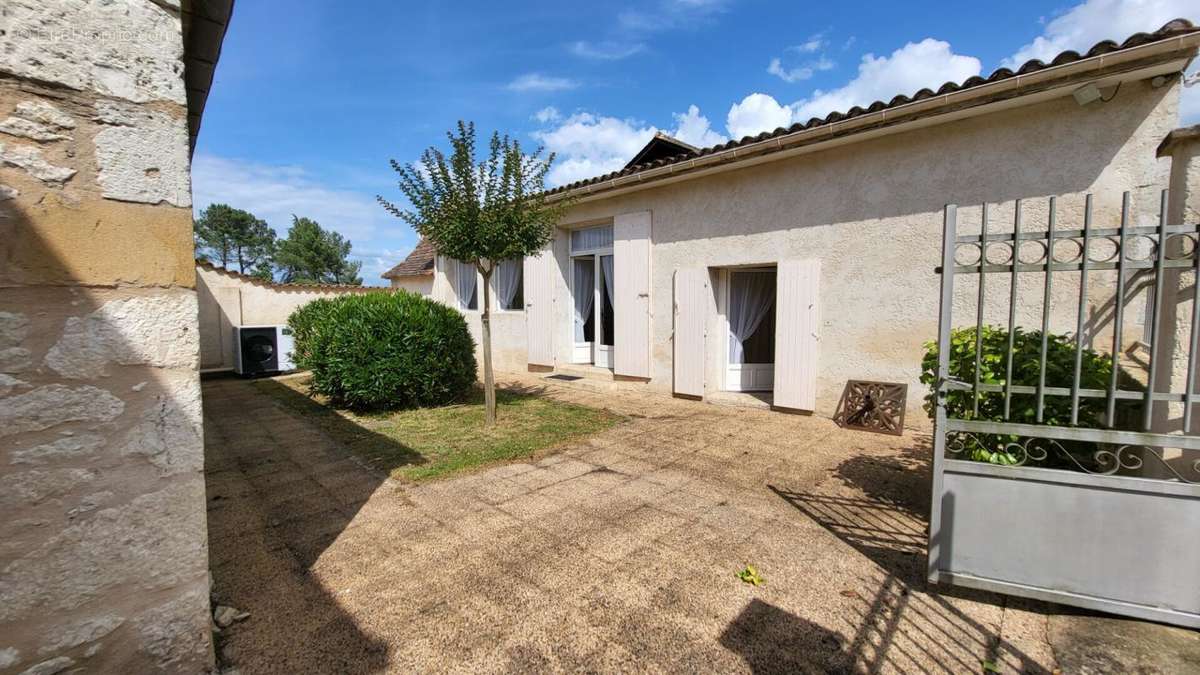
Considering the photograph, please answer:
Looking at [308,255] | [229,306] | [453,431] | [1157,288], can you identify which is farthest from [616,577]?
[308,255]

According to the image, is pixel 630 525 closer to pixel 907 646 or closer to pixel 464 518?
pixel 464 518

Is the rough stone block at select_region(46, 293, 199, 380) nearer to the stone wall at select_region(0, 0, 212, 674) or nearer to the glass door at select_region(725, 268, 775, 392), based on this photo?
the stone wall at select_region(0, 0, 212, 674)

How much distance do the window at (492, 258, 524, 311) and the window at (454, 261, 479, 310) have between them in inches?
33.1

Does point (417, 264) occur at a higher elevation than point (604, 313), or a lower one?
higher

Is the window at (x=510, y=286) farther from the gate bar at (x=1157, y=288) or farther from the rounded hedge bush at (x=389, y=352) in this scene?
the gate bar at (x=1157, y=288)

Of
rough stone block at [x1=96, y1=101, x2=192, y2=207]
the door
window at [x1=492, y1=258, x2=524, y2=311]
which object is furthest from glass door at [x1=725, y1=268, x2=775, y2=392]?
rough stone block at [x1=96, y1=101, x2=192, y2=207]

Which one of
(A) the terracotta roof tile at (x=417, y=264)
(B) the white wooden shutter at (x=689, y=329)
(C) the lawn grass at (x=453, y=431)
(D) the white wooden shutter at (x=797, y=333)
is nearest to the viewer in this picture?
(C) the lawn grass at (x=453, y=431)

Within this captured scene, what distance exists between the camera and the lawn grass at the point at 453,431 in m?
4.39

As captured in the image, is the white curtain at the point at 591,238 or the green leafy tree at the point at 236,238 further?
the green leafy tree at the point at 236,238

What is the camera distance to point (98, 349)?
5.09ft

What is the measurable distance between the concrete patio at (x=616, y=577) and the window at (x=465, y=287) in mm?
7080

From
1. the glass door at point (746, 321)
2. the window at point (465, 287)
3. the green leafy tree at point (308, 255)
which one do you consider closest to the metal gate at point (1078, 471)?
the glass door at point (746, 321)

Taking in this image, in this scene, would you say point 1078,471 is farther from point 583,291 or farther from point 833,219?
point 583,291

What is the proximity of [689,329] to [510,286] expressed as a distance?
192 inches
